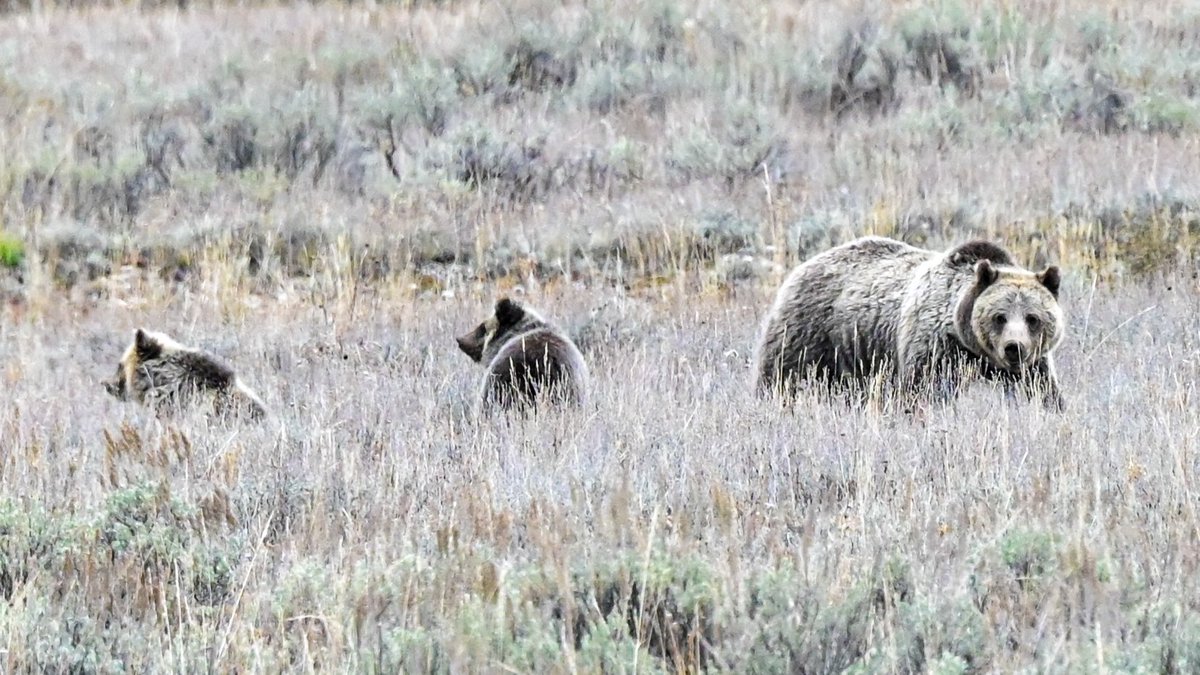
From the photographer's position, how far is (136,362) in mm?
8555

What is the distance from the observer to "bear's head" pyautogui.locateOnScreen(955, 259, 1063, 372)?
695 centimetres

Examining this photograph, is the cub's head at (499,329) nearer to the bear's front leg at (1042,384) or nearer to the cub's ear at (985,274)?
the cub's ear at (985,274)

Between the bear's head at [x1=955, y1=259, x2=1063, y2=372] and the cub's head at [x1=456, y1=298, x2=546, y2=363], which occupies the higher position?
the bear's head at [x1=955, y1=259, x2=1063, y2=372]

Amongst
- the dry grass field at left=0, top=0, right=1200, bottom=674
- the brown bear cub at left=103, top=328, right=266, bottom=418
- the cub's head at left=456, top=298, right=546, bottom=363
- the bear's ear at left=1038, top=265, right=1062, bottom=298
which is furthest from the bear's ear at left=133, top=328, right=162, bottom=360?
the bear's ear at left=1038, top=265, right=1062, bottom=298

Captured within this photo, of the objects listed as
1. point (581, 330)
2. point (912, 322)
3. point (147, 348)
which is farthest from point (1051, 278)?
point (147, 348)

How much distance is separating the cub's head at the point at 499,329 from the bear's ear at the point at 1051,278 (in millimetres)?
2748

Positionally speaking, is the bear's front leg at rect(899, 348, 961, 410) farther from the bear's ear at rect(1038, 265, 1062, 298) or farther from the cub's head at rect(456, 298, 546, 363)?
the cub's head at rect(456, 298, 546, 363)

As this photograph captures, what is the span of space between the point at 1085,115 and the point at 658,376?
8681 millimetres

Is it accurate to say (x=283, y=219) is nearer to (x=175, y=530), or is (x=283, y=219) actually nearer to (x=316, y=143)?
(x=316, y=143)

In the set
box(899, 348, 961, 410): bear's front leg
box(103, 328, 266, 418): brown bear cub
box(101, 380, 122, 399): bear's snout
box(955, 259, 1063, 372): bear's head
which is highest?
box(955, 259, 1063, 372): bear's head

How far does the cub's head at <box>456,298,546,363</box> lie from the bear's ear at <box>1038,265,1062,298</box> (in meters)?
2.75

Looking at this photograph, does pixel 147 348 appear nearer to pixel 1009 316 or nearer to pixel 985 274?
pixel 985 274

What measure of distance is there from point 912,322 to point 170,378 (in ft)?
12.6

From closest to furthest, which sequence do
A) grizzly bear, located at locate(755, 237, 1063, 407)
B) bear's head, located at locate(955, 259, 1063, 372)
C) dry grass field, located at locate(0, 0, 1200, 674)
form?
dry grass field, located at locate(0, 0, 1200, 674) < bear's head, located at locate(955, 259, 1063, 372) < grizzly bear, located at locate(755, 237, 1063, 407)
